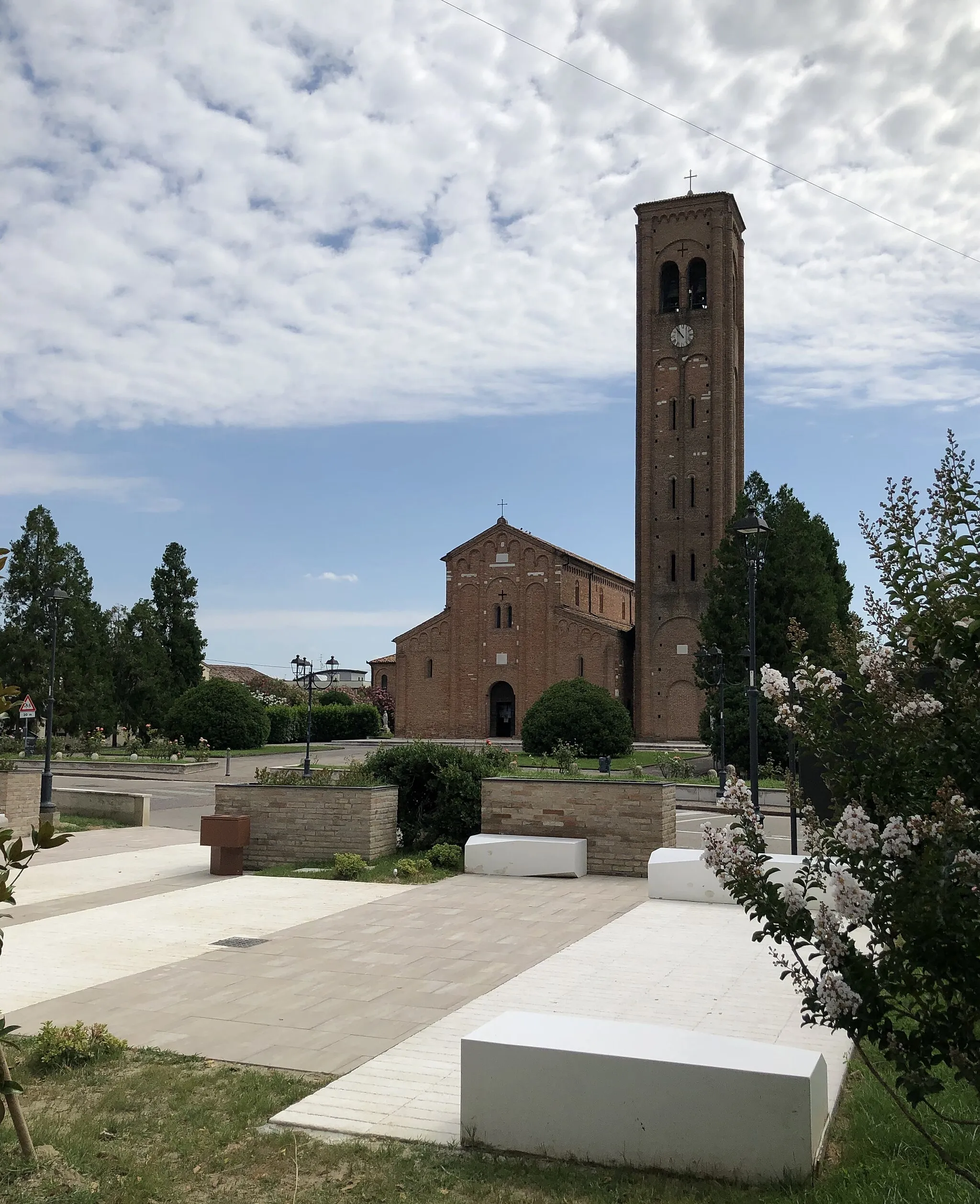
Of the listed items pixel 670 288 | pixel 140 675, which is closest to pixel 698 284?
pixel 670 288

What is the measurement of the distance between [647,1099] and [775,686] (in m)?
2.17

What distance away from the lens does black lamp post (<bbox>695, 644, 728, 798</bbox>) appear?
28922mm

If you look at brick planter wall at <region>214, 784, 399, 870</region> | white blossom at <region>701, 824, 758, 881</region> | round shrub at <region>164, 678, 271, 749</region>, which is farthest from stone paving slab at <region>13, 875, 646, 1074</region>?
round shrub at <region>164, 678, 271, 749</region>

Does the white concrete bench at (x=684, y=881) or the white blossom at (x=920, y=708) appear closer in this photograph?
the white blossom at (x=920, y=708)

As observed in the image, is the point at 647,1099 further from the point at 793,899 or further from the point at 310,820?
the point at 310,820

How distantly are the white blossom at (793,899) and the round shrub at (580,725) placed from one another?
123 feet

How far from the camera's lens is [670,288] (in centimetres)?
5347

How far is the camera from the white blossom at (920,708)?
348cm

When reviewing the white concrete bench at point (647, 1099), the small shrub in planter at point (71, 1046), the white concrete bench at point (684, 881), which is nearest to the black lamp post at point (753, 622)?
the white concrete bench at point (684, 881)

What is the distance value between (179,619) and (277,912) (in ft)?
156

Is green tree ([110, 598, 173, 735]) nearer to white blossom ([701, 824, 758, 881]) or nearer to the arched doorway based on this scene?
the arched doorway

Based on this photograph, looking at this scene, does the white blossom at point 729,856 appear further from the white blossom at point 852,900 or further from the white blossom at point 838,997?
the white blossom at point 838,997

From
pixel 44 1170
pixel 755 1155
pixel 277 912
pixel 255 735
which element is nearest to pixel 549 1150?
pixel 755 1155

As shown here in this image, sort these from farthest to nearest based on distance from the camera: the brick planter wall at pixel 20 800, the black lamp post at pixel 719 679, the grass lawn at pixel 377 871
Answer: the black lamp post at pixel 719 679
the brick planter wall at pixel 20 800
the grass lawn at pixel 377 871
